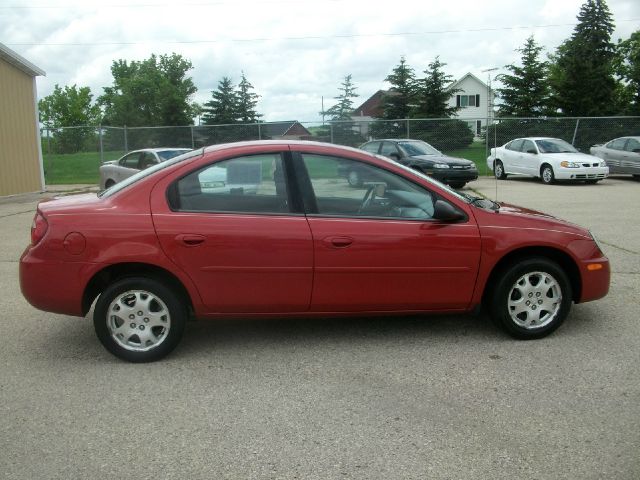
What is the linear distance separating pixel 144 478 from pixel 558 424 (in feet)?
7.16

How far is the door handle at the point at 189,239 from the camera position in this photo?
4.30 m

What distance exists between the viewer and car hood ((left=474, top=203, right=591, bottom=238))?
15.3 ft

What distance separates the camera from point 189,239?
4.30 metres

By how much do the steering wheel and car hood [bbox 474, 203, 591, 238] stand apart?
779 mm

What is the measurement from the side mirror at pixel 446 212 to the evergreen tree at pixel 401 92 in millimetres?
42220

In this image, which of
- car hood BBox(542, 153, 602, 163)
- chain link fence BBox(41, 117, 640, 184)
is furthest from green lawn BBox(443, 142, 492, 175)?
car hood BBox(542, 153, 602, 163)

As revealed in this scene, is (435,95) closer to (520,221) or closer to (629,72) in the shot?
(629,72)

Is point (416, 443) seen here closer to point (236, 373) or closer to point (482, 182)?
point (236, 373)

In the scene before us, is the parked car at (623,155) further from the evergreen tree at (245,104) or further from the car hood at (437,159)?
the evergreen tree at (245,104)

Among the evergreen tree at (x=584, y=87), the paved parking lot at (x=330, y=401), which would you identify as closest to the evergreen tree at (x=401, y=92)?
the evergreen tree at (x=584, y=87)

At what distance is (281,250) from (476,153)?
21.4 meters

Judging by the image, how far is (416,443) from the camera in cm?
324

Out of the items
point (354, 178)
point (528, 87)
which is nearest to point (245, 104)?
point (528, 87)

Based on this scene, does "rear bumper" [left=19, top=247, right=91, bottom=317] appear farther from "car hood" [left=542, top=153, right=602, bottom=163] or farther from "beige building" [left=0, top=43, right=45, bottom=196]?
"car hood" [left=542, top=153, right=602, bottom=163]
